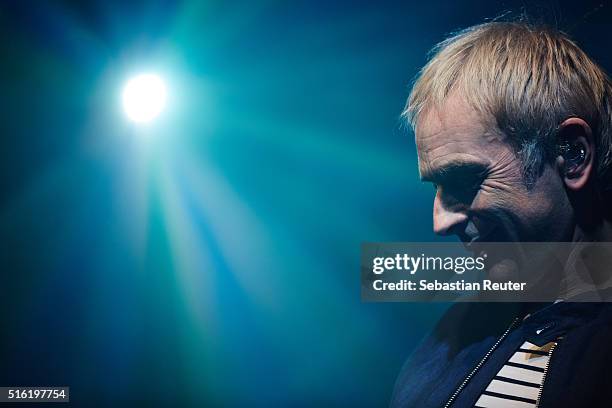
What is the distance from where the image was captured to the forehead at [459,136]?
1072 millimetres

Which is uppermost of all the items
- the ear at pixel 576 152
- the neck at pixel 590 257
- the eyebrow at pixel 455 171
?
the eyebrow at pixel 455 171

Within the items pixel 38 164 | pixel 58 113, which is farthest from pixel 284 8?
pixel 38 164

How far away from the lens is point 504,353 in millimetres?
1019

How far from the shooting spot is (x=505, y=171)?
1.05 meters

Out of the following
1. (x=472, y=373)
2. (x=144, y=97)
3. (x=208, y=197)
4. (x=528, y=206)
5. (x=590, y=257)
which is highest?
(x=144, y=97)

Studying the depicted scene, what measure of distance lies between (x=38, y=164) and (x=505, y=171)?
5.19ft

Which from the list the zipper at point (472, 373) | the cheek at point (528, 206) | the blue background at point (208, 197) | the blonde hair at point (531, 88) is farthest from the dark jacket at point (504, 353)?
the blue background at point (208, 197)

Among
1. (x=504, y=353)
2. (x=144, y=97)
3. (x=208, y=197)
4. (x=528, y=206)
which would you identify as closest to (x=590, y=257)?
(x=528, y=206)

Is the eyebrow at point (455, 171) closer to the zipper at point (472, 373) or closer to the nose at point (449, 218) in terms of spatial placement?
the nose at point (449, 218)

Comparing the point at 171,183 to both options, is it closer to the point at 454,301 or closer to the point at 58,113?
the point at 58,113

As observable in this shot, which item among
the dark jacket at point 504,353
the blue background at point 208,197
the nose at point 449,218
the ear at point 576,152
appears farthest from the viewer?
the blue background at point 208,197

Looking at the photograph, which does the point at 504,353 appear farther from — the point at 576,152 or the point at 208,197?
the point at 208,197
